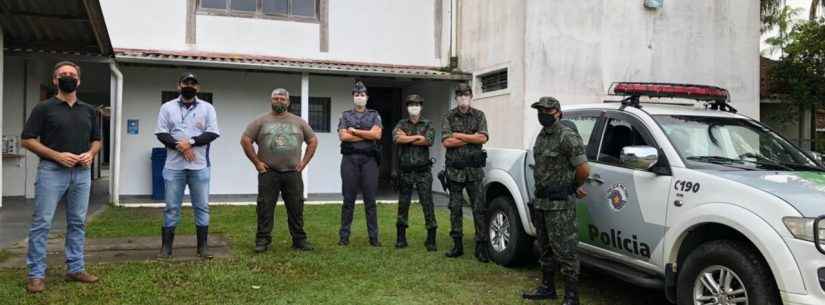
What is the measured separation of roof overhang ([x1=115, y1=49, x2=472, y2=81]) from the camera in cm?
1109

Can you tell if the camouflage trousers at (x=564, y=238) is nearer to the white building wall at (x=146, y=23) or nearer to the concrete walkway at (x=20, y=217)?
the concrete walkway at (x=20, y=217)

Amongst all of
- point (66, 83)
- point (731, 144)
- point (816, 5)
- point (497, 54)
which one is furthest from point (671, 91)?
point (816, 5)

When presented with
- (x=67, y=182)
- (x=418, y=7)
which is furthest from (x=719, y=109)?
(x=418, y=7)

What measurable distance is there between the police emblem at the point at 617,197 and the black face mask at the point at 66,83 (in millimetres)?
4277

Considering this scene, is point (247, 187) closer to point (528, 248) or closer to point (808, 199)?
point (528, 248)

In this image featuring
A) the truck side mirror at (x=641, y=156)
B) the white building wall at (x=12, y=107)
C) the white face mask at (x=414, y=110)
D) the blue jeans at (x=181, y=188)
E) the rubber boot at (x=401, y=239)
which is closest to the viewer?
the truck side mirror at (x=641, y=156)

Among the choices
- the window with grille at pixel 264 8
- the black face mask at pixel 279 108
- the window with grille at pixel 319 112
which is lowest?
the black face mask at pixel 279 108

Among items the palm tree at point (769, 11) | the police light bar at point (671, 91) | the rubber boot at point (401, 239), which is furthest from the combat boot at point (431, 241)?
the palm tree at point (769, 11)

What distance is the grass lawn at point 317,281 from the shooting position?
189 inches

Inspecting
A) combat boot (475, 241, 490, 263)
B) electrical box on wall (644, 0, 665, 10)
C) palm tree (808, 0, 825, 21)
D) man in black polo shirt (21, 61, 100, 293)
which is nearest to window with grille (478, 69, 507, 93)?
electrical box on wall (644, 0, 665, 10)

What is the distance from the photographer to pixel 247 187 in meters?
13.2

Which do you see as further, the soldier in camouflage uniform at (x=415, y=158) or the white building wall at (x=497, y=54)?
the white building wall at (x=497, y=54)

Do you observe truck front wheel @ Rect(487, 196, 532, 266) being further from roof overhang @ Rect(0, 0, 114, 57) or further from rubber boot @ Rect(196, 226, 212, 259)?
roof overhang @ Rect(0, 0, 114, 57)

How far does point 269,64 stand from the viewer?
11.4 meters
